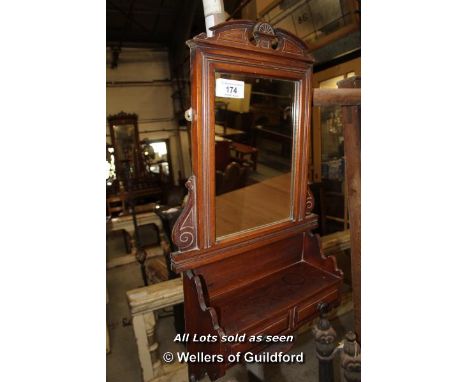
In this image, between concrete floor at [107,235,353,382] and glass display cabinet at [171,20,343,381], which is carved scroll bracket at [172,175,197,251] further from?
concrete floor at [107,235,353,382]

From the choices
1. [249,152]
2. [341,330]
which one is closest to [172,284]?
[249,152]

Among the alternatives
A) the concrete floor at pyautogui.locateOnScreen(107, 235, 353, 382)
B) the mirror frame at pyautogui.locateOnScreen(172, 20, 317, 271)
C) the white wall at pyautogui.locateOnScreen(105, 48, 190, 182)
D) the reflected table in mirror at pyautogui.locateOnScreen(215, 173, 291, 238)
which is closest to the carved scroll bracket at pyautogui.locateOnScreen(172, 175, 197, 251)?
the mirror frame at pyautogui.locateOnScreen(172, 20, 317, 271)

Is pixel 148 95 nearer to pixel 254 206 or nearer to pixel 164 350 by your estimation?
pixel 164 350

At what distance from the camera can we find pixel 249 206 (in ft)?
4.81

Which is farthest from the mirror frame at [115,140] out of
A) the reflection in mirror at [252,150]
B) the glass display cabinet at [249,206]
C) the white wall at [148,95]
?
the glass display cabinet at [249,206]

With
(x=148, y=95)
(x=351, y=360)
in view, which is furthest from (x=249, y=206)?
(x=148, y=95)

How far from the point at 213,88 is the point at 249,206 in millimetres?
637

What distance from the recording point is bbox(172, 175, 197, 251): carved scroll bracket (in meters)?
1.07

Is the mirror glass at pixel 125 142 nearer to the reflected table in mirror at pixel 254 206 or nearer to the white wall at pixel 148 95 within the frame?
the white wall at pixel 148 95

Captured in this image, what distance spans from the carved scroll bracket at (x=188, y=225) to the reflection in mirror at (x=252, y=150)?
0.41ft

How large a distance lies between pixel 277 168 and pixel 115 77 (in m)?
6.33

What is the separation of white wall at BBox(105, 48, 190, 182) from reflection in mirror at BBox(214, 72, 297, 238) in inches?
216

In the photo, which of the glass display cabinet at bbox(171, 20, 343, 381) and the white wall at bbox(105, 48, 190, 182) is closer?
the glass display cabinet at bbox(171, 20, 343, 381)

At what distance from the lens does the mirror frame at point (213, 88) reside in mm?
997
